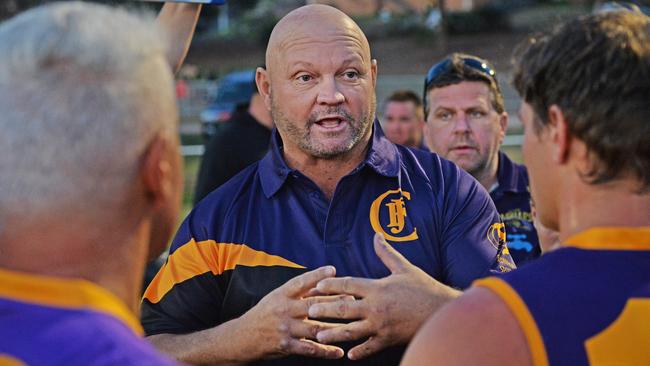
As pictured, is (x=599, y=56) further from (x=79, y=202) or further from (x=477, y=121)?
(x=477, y=121)

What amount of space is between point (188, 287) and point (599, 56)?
1.70m

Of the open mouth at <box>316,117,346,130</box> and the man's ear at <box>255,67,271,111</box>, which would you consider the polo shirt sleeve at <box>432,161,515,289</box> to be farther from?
the man's ear at <box>255,67,271,111</box>

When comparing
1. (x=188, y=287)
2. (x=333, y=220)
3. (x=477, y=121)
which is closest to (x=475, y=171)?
(x=477, y=121)

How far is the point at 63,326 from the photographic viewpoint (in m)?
1.59

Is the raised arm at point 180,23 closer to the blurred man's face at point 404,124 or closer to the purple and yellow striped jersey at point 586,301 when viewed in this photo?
the purple and yellow striped jersey at point 586,301

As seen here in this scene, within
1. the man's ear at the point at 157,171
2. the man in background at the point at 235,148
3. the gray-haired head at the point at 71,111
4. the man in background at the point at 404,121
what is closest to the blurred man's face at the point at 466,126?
the man in background at the point at 235,148

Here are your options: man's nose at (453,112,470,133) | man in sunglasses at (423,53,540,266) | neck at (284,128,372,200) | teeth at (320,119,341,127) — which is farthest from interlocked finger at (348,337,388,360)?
man's nose at (453,112,470,133)

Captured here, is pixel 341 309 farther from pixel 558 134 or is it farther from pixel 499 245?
pixel 558 134

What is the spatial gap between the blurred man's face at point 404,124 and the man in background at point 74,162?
627 centimetres

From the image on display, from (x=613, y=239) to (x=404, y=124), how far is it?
5.99 m

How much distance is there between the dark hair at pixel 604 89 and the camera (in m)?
2.08

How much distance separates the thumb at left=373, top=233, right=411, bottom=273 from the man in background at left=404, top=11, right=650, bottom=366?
0.81m

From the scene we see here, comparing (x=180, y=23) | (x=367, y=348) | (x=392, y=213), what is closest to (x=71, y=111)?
(x=367, y=348)

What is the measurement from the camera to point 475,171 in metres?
4.96
